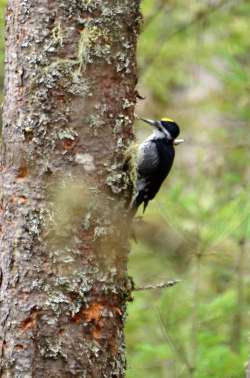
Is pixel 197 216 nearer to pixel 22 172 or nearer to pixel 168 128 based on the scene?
pixel 168 128

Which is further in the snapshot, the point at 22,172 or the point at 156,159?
the point at 156,159

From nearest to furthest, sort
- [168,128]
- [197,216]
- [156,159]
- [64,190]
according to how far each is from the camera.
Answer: [64,190] < [156,159] < [168,128] < [197,216]

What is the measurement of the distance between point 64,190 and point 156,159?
1.67 m

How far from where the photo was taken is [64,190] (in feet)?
10.8

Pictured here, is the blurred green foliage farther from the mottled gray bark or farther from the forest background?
the mottled gray bark

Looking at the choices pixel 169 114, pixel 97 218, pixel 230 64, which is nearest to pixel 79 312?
pixel 97 218

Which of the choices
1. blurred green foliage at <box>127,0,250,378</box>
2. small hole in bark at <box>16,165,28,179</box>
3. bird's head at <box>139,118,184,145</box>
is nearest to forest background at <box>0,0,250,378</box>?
blurred green foliage at <box>127,0,250,378</box>

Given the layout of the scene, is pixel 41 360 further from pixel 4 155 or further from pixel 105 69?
pixel 105 69

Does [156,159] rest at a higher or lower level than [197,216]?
higher

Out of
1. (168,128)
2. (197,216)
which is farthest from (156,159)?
(197,216)

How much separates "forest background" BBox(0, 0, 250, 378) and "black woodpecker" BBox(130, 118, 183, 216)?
0.17m

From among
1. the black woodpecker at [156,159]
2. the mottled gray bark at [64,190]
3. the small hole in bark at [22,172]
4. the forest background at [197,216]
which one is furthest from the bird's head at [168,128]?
the small hole in bark at [22,172]

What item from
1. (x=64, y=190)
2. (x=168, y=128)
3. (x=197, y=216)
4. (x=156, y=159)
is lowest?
(x=197, y=216)

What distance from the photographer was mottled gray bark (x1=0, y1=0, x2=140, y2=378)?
3219 mm
